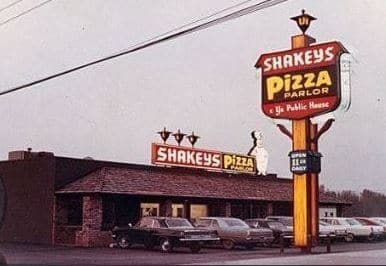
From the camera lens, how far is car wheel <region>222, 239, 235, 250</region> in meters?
35.6

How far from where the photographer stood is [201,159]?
158 ft

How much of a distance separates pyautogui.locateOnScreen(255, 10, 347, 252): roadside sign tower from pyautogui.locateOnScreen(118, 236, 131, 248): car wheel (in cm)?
792

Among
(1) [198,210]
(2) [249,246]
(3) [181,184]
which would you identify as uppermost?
(3) [181,184]

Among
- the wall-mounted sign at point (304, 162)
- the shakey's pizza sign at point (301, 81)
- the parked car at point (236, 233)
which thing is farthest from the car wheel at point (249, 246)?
the shakey's pizza sign at point (301, 81)

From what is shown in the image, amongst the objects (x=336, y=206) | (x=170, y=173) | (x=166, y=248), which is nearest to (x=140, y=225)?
(x=166, y=248)

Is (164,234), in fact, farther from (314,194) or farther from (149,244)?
(314,194)

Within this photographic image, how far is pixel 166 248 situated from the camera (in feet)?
106

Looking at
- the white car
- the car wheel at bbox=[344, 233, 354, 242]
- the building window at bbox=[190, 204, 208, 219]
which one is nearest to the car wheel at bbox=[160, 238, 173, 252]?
the building window at bbox=[190, 204, 208, 219]

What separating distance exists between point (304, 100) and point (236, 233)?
7.54 metres

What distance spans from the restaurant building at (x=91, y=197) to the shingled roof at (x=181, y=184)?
0.05 m

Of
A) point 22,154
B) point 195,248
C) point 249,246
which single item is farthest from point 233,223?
point 22,154

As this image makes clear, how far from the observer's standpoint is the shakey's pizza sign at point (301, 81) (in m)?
→ 31.0

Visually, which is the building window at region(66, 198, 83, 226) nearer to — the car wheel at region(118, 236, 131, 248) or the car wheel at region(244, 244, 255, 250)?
the car wheel at region(118, 236, 131, 248)

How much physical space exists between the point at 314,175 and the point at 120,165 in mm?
14093
